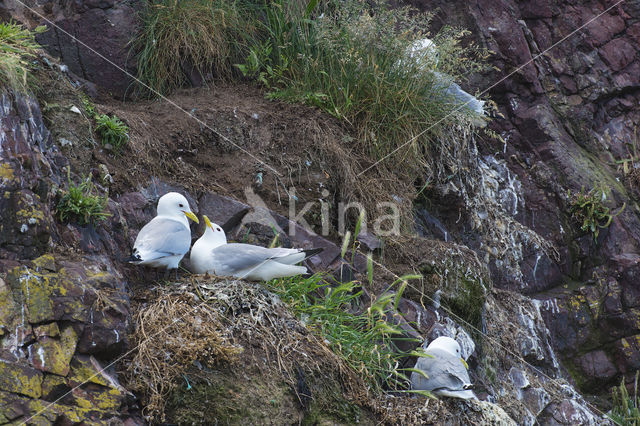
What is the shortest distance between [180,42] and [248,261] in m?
2.98

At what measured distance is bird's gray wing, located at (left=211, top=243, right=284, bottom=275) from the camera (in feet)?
13.8

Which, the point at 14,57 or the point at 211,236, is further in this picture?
the point at 211,236

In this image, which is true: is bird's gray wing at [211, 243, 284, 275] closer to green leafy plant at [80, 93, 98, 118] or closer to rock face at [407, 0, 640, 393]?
green leafy plant at [80, 93, 98, 118]

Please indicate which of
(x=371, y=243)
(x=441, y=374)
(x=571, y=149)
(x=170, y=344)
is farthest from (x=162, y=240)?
(x=571, y=149)

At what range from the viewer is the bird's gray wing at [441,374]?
4.36 meters

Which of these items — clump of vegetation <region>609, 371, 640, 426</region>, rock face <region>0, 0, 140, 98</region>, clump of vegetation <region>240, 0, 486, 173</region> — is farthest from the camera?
clump of vegetation <region>609, 371, 640, 426</region>

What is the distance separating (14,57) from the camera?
4129 mm

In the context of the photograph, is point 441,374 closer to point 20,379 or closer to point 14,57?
point 20,379

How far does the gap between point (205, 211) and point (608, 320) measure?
4.55 meters

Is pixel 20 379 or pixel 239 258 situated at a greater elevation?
pixel 239 258

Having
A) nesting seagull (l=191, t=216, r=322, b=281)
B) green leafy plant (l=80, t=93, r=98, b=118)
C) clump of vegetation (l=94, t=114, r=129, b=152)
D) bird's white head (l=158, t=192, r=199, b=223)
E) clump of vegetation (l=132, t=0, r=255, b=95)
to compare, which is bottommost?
nesting seagull (l=191, t=216, r=322, b=281)

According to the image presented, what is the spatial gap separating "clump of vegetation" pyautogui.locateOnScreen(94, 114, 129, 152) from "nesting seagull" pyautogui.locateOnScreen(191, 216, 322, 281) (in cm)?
117

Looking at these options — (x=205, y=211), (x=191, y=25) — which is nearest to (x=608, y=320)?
(x=205, y=211)

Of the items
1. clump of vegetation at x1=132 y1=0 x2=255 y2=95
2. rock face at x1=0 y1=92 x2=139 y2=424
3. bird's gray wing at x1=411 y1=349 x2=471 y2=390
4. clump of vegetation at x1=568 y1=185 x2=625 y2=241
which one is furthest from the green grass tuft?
clump of vegetation at x1=568 y1=185 x2=625 y2=241
